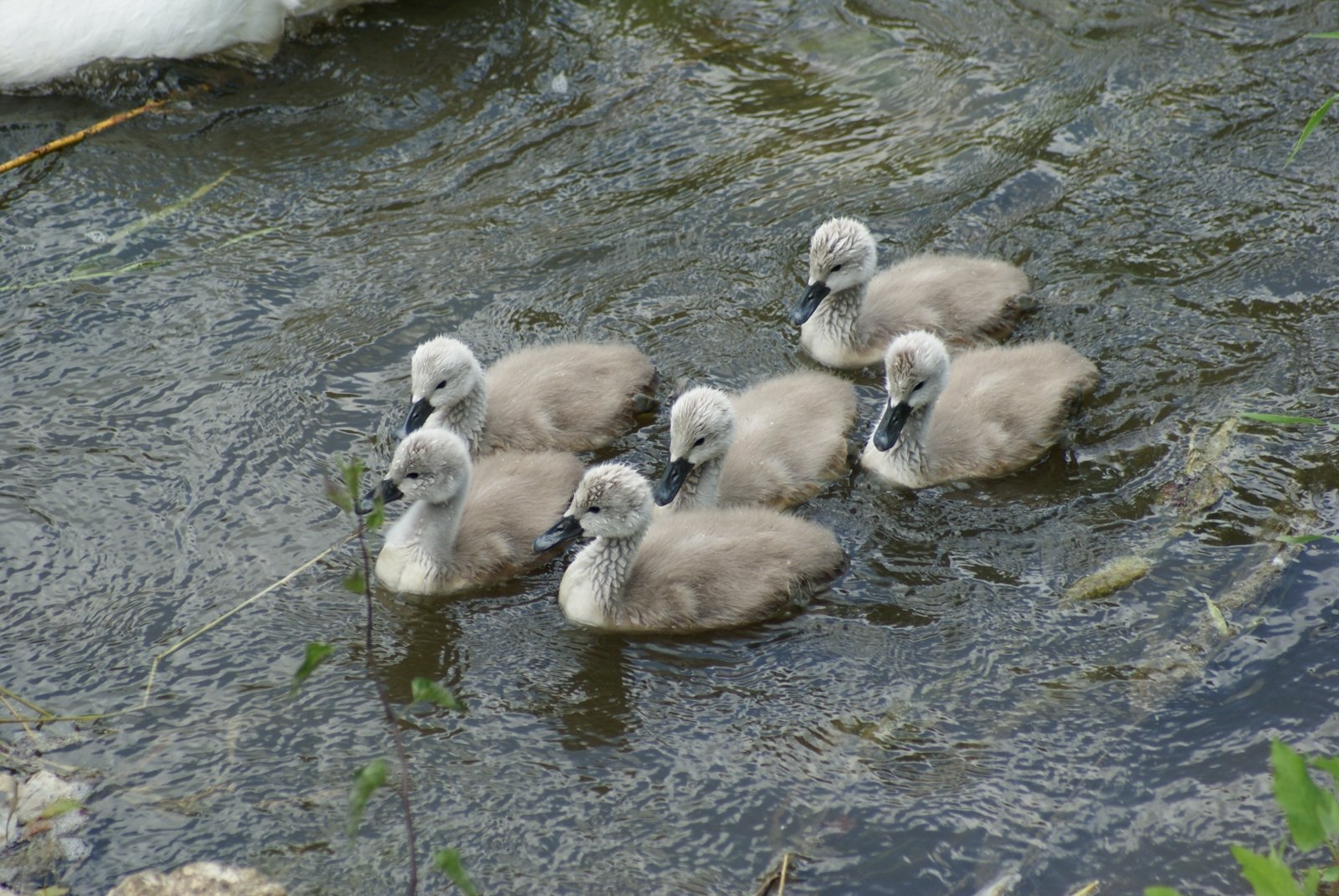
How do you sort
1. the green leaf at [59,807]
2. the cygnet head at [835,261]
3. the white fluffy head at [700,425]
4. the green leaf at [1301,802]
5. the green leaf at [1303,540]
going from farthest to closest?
the cygnet head at [835,261]
the white fluffy head at [700,425]
the green leaf at [1303,540]
the green leaf at [59,807]
the green leaf at [1301,802]

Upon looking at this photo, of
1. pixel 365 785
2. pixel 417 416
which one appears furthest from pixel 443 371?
pixel 365 785

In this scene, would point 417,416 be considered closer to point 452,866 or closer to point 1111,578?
point 1111,578

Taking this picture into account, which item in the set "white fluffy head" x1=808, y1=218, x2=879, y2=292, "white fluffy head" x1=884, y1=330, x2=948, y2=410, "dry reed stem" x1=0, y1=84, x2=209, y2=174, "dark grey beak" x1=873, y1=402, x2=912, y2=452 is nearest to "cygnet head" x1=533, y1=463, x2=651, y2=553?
"dark grey beak" x1=873, y1=402, x2=912, y2=452

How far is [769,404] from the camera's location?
5.90 metres

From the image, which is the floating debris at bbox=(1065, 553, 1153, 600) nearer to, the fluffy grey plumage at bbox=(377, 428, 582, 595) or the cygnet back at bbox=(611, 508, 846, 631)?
the cygnet back at bbox=(611, 508, 846, 631)

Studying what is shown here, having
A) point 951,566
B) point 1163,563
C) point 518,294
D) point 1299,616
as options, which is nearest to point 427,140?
point 518,294

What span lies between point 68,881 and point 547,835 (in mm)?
1355

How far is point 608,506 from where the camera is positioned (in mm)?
5023

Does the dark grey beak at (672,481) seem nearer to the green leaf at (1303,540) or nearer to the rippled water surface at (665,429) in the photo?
the rippled water surface at (665,429)

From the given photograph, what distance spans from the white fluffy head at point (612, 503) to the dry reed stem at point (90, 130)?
369 centimetres

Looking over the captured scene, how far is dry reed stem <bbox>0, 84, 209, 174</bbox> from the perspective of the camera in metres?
7.11

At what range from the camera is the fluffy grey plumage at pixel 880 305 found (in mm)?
6332

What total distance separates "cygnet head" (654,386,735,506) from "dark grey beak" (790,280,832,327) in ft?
3.12

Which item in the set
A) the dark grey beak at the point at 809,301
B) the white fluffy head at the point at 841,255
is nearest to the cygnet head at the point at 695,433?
the dark grey beak at the point at 809,301
